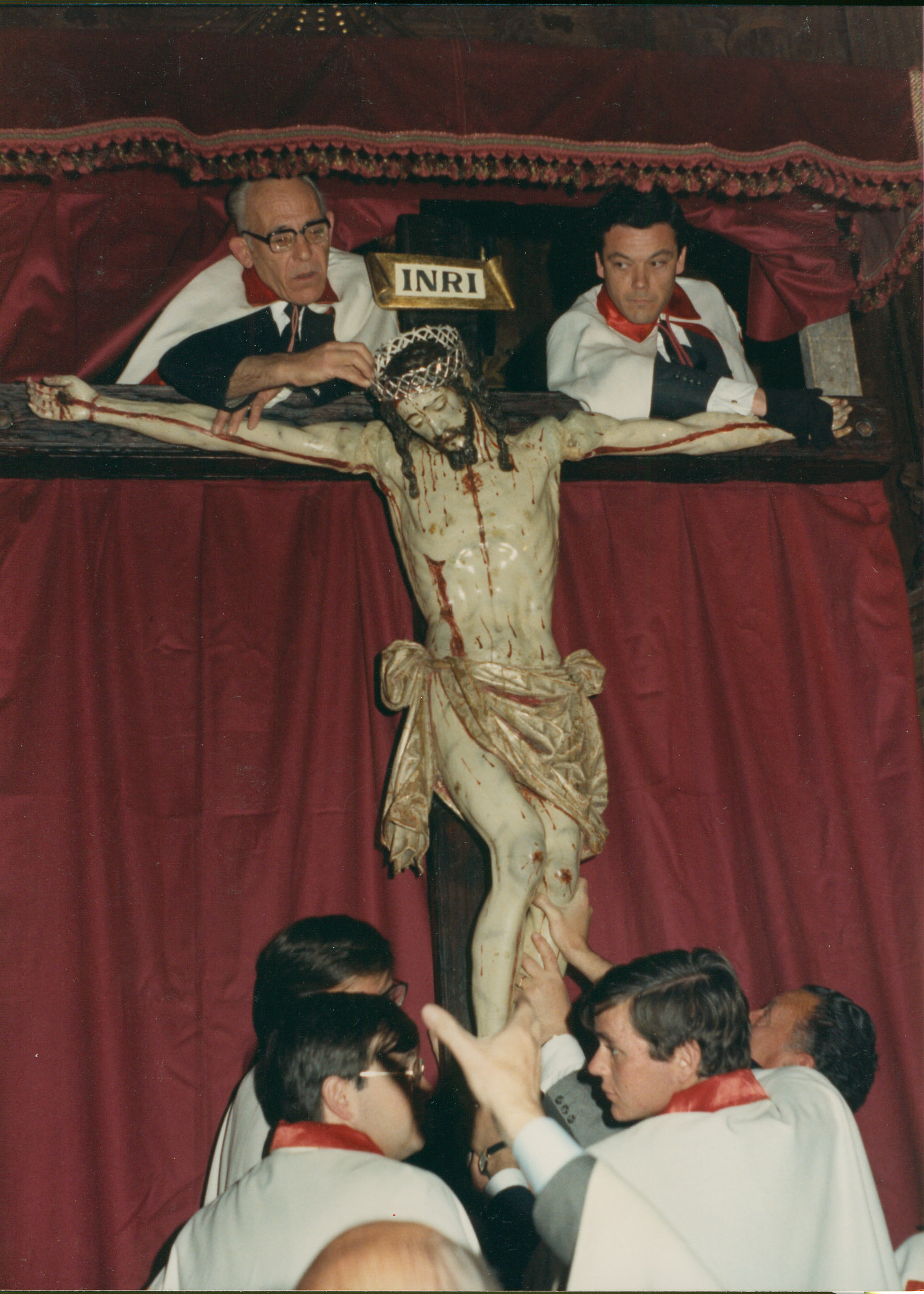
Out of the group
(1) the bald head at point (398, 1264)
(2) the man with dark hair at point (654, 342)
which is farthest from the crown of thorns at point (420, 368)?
(1) the bald head at point (398, 1264)

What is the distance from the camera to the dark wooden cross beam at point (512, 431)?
2.63m

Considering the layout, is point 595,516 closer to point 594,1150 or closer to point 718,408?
point 718,408

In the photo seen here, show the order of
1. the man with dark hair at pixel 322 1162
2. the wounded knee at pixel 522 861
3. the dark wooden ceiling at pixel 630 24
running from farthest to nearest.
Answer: the dark wooden ceiling at pixel 630 24, the wounded knee at pixel 522 861, the man with dark hair at pixel 322 1162

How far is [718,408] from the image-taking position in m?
3.19

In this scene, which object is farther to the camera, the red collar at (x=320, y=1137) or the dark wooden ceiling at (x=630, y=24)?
the dark wooden ceiling at (x=630, y=24)

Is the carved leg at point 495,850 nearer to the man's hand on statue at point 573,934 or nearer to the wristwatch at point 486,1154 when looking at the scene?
the man's hand on statue at point 573,934

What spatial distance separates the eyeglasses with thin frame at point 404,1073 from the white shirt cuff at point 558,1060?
300 millimetres

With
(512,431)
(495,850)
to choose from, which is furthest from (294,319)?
(495,850)

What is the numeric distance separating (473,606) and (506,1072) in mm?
1207

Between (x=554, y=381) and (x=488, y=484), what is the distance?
0.71 meters

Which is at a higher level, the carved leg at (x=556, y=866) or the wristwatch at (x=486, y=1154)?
the carved leg at (x=556, y=866)

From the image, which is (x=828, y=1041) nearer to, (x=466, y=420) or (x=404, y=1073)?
(x=404, y=1073)

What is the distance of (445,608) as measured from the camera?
9.00 feet

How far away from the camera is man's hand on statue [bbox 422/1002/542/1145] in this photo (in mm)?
1709
